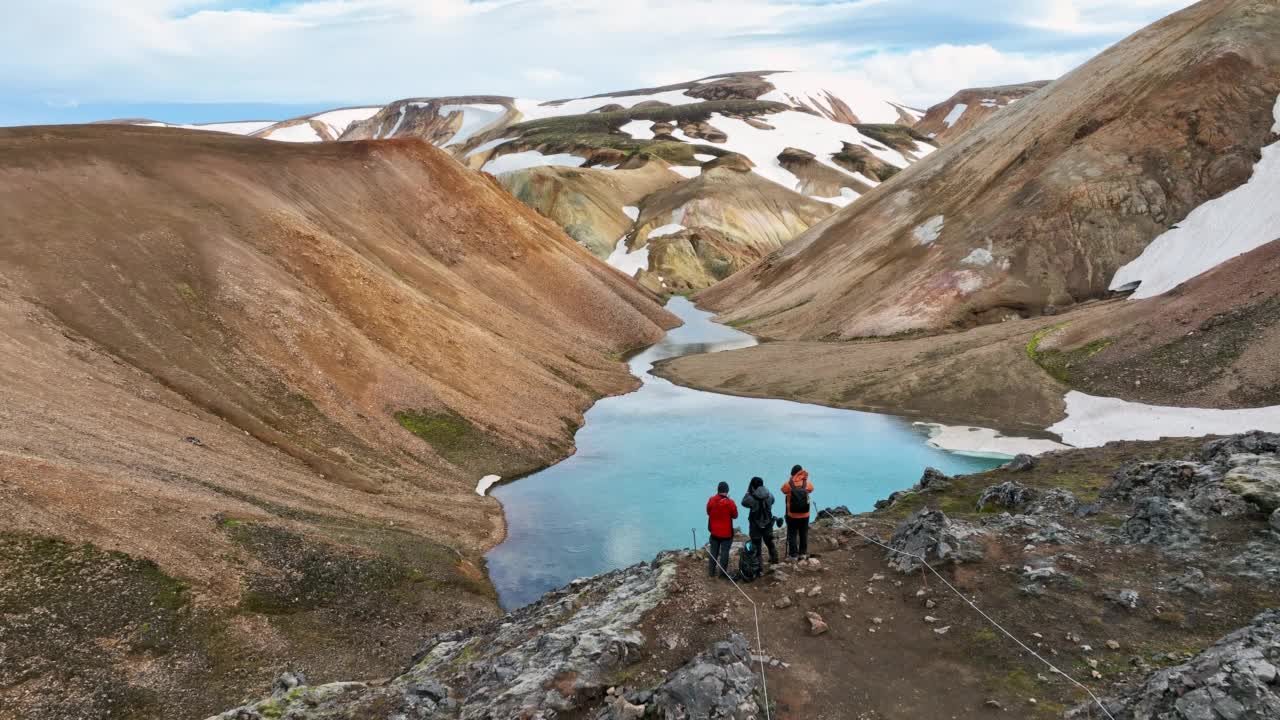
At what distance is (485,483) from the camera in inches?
1590

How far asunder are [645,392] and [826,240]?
5264 centimetres

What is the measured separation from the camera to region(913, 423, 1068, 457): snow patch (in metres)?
43.1

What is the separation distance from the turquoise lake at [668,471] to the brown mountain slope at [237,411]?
6.23ft

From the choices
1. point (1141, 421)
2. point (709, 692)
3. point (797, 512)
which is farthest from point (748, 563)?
point (1141, 421)

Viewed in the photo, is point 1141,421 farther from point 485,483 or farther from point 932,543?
point 485,483

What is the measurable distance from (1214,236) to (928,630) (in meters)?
59.6

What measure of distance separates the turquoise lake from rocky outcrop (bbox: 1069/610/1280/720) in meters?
20.1

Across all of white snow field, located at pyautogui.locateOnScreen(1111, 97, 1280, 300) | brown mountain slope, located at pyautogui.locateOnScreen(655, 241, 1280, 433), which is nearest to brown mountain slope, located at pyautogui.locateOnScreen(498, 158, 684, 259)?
brown mountain slope, located at pyautogui.locateOnScreen(655, 241, 1280, 433)

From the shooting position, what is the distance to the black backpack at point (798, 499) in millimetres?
18359

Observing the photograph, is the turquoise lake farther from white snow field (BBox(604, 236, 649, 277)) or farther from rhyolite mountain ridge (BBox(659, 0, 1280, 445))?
Answer: white snow field (BBox(604, 236, 649, 277))

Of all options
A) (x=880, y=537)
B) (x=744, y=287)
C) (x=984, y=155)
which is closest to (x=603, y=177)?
(x=744, y=287)

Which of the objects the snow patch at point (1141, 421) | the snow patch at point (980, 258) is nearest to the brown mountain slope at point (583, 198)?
the snow patch at point (980, 258)

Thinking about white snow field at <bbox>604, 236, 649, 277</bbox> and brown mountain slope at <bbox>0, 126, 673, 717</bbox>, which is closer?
brown mountain slope at <bbox>0, 126, 673, 717</bbox>

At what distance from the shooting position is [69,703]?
17469 millimetres
